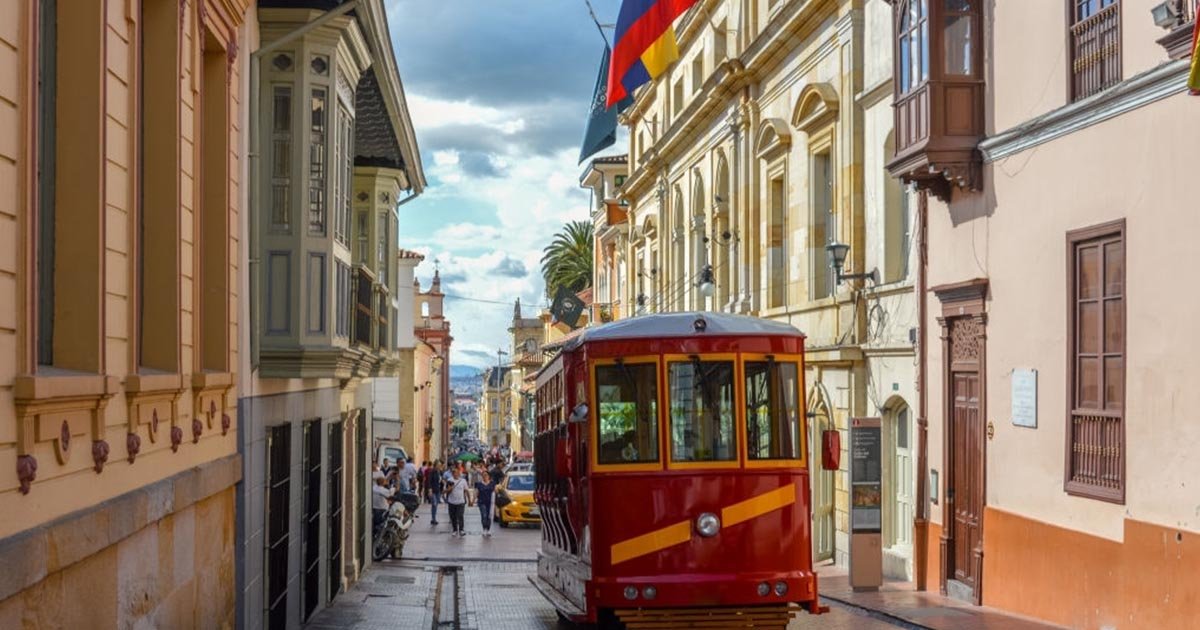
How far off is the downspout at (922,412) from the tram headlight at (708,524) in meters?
7.19

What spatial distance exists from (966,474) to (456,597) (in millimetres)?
7608

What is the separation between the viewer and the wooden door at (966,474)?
17.2 meters

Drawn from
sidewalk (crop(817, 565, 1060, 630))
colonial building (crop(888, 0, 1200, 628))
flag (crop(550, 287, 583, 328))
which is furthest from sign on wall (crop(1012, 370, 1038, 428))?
flag (crop(550, 287, 583, 328))

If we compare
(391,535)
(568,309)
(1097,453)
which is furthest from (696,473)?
(568,309)

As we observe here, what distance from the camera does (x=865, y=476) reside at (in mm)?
18594

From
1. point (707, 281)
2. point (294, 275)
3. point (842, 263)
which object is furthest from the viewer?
point (707, 281)

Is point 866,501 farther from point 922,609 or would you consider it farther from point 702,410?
point 702,410

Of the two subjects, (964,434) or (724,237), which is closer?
(964,434)

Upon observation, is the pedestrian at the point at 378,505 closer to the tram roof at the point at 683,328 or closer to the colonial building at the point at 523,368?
the tram roof at the point at 683,328

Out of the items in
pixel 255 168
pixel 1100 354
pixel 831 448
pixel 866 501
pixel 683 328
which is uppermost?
pixel 255 168

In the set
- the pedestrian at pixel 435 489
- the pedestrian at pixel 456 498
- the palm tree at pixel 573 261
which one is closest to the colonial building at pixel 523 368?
the palm tree at pixel 573 261

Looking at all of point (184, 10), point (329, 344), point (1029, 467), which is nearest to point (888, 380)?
point (1029, 467)

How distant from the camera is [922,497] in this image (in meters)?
19.2

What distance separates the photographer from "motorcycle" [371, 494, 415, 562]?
2705 cm
